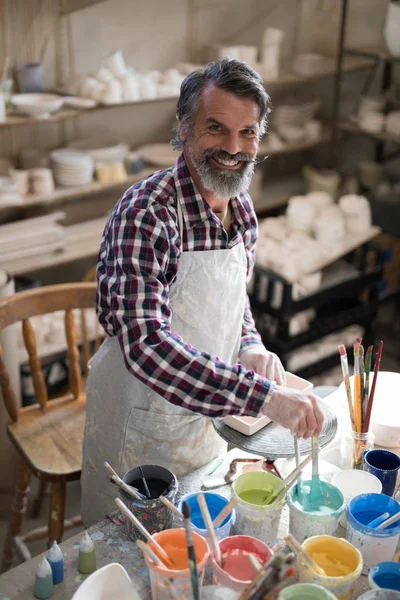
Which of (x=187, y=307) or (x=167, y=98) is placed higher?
(x=167, y=98)

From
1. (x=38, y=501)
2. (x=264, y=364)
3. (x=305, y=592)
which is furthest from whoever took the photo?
(x=38, y=501)

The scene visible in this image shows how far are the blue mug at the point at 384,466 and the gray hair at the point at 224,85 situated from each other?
869mm

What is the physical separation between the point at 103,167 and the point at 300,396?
87.3 inches

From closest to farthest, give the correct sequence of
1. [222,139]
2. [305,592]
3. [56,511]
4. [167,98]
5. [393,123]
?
[305,592], [222,139], [56,511], [167,98], [393,123]

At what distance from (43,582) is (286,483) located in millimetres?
539

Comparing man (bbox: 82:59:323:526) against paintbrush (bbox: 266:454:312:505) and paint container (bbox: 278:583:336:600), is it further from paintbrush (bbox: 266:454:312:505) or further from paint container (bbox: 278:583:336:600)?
paint container (bbox: 278:583:336:600)

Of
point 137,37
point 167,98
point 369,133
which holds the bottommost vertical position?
point 369,133

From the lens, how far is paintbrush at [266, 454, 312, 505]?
1488mm

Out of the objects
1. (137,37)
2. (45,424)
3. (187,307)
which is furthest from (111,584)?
(137,37)

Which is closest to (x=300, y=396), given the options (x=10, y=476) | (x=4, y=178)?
(x=10, y=476)

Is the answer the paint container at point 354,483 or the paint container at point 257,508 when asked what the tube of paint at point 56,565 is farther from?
the paint container at point 354,483

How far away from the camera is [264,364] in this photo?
1931 mm

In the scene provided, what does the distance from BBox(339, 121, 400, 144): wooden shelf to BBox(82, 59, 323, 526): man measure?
2.46 m

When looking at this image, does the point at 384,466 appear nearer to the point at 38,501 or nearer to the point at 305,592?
the point at 305,592
